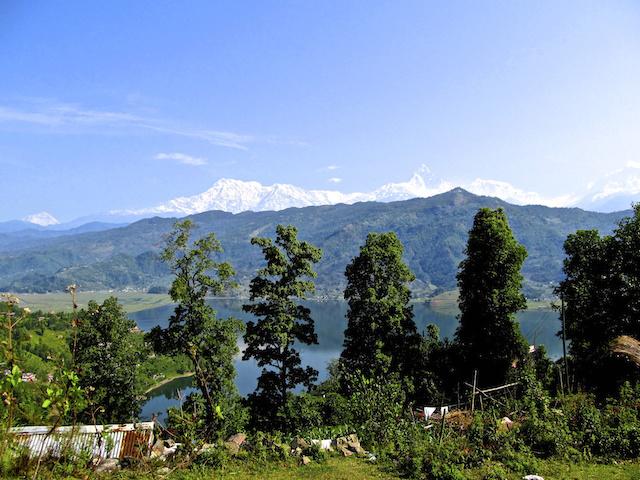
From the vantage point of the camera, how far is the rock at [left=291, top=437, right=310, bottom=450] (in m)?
11.3

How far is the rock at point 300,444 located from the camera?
37.0 feet

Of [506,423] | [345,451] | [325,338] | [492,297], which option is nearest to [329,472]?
[345,451]

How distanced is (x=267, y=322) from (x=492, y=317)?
31.6 feet

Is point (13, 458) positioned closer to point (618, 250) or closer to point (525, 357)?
point (525, 357)

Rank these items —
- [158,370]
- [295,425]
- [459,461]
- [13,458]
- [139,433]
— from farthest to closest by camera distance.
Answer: [158,370], [295,425], [139,433], [459,461], [13,458]

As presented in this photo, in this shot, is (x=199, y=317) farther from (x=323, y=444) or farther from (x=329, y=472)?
(x=329, y=472)

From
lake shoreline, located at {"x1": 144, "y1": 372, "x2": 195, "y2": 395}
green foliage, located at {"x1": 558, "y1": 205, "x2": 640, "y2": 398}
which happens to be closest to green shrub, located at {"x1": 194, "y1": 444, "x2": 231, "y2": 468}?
green foliage, located at {"x1": 558, "y1": 205, "x2": 640, "y2": 398}

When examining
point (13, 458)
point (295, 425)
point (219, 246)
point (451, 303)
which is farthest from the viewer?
point (451, 303)

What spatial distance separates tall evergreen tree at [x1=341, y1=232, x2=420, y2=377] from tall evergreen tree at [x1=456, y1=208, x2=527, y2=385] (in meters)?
2.58

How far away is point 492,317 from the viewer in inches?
785

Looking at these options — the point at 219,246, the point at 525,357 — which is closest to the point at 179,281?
the point at 219,246

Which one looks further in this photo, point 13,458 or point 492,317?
point 492,317

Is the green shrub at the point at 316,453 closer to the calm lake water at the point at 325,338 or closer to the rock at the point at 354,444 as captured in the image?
the rock at the point at 354,444

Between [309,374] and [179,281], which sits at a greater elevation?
[179,281]
